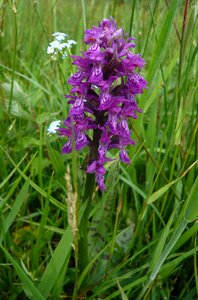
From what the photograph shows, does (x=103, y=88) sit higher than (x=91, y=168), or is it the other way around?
(x=103, y=88)

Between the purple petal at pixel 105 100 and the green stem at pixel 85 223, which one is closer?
the purple petal at pixel 105 100

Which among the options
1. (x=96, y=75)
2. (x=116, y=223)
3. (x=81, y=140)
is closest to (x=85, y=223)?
(x=116, y=223)

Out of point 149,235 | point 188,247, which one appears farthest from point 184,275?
point 149,235

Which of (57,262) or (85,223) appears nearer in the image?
(57,262)

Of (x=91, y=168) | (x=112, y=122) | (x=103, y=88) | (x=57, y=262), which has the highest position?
(x=103, y=88)

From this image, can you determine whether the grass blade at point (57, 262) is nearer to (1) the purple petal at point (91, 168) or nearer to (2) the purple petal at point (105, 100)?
(1) the purple petal at point (91, 168)

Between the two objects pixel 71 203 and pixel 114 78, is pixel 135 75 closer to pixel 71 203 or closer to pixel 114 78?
pixel 114 78

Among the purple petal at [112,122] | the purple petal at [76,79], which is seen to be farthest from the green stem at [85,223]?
the purple petal at [76,79]

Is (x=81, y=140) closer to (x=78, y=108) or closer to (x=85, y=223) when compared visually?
(x=78, y=108)
